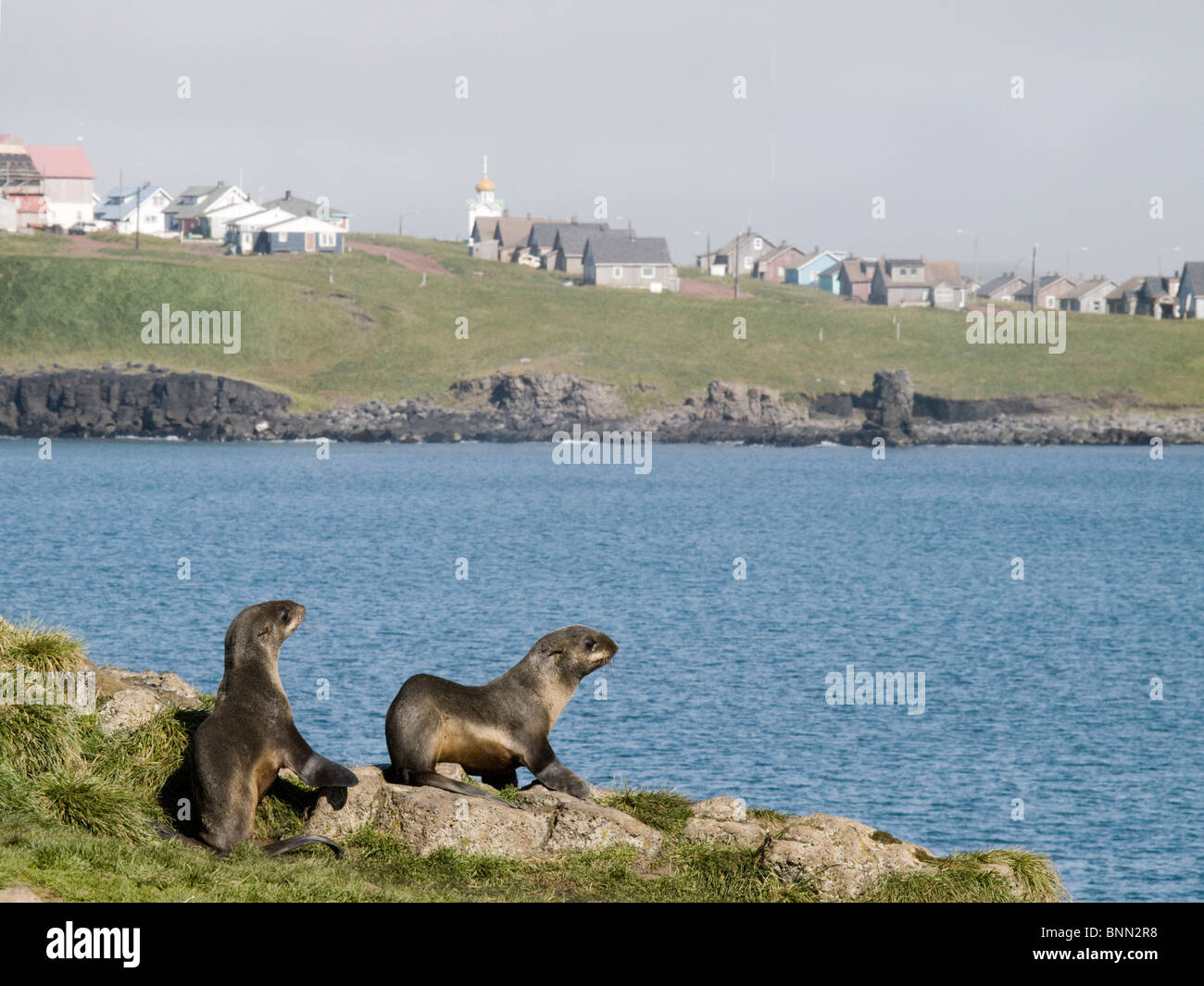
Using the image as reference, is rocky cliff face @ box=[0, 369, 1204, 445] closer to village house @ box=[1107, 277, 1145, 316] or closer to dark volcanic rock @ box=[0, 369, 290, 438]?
dark volcanic rock @ box=[0, 369, 290, 438]

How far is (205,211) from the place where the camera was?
632 ft

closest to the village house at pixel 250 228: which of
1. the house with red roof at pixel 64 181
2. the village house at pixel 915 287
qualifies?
the house with red roof at pixel 64 181

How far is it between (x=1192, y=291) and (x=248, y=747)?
623ft

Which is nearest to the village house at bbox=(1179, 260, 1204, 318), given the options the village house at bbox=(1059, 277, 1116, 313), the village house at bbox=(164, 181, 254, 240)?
the village house at bbox=(1059, 277, 1116, 313)

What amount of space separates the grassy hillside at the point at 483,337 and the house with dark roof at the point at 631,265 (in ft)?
31.8

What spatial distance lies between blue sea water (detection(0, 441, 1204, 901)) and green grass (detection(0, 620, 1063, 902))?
1549 centimetres

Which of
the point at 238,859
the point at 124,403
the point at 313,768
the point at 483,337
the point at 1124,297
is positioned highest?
the point at 1124,297

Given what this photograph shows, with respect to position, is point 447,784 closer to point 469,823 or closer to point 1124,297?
point 469,823

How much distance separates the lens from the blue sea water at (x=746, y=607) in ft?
111

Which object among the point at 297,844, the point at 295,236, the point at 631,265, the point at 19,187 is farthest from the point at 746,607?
the point at 19,187

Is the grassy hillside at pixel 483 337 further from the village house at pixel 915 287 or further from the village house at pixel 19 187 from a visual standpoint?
the village house at pixel 915 287

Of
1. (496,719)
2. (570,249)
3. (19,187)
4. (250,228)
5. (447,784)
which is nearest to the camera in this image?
(447,784)
